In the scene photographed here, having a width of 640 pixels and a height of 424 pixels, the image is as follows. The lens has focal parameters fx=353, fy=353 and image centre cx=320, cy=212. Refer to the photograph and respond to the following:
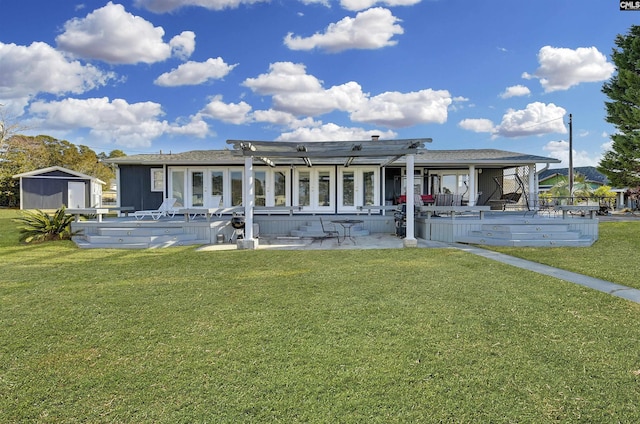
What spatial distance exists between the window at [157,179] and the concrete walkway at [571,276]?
1210 centimetres

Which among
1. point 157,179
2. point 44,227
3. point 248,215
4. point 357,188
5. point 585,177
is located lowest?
point 44,227

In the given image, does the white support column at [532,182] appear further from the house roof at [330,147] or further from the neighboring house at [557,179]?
the neighboring house at [557,179]

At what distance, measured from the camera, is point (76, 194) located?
2719 cm

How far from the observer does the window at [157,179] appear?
14.6 metres

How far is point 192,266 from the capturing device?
6824mm

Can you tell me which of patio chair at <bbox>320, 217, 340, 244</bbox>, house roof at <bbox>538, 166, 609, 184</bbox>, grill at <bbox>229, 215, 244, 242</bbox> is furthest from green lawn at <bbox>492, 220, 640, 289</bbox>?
house roof at <bbox>538, 166, 609, 184</bbox>

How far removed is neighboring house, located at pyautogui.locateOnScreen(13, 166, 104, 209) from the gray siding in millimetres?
15165

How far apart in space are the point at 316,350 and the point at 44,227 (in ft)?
36.0

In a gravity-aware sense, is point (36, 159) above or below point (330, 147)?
above

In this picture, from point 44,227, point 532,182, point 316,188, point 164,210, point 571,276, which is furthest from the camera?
point 532,182

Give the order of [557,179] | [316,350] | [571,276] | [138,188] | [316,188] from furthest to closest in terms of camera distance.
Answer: [557,179] < [138,188] < [316,188] < [571,276] < [316,350]

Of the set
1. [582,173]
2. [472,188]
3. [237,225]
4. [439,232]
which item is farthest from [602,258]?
[582,173]

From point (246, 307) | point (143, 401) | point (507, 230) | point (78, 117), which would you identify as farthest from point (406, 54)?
point (78, 117)

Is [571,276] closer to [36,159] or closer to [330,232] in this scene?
[330,232]
